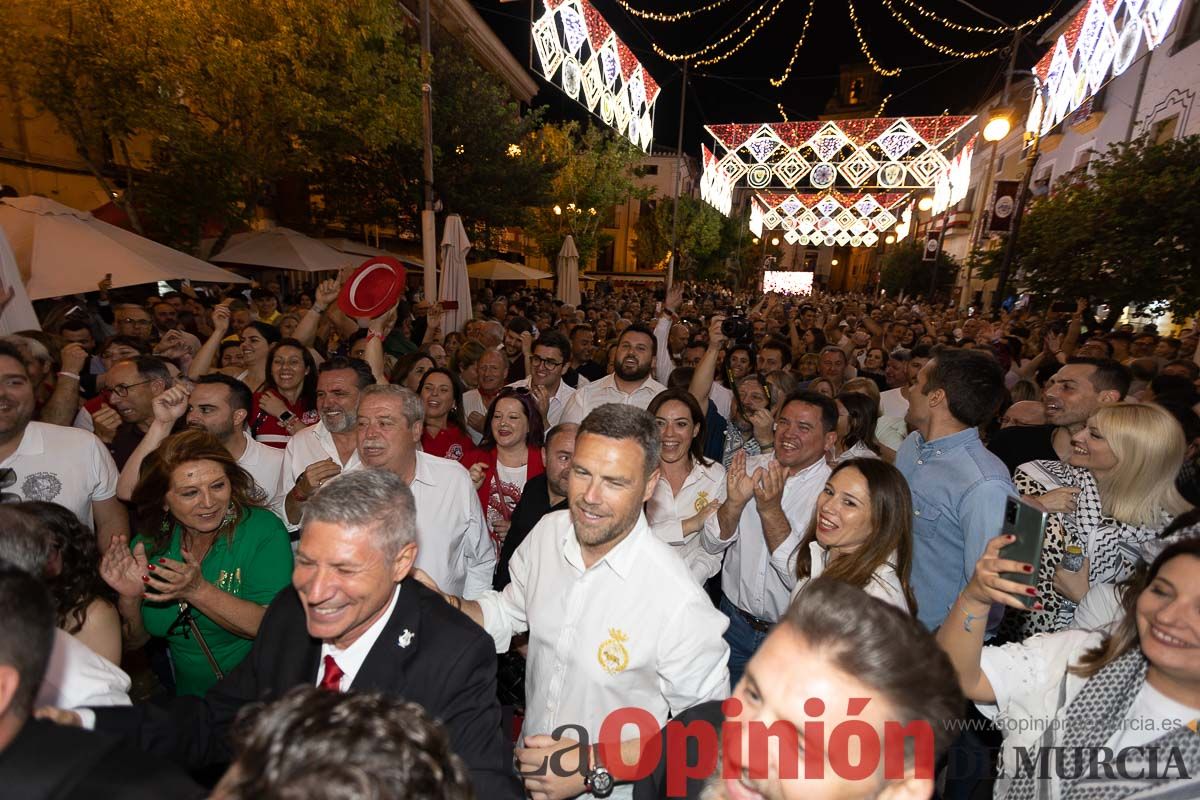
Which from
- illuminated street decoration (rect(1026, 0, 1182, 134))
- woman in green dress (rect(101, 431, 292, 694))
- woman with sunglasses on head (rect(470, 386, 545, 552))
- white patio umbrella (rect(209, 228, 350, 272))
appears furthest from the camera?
illuminated street decoration (rect(1026, 0, 1182, 134))

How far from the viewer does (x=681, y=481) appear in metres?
3.98

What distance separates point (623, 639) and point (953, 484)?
2097 millimetres

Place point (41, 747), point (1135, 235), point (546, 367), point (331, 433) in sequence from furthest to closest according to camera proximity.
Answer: point (1135, 235) → point (546, 367) → point (331, 433) → point (41, 747)

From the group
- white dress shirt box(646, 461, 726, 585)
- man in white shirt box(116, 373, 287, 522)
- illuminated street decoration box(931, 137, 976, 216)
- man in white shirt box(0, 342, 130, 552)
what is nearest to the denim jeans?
white dress shirt box(646, 461, 726, 585)

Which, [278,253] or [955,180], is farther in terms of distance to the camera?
[955,180]

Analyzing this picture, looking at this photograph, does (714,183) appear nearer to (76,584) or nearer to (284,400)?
(284,400)

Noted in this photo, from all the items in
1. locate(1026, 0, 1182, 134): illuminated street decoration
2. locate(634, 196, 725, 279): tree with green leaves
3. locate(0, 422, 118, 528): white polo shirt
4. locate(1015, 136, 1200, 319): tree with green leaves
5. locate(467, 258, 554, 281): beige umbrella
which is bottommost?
locate(0, 422, 118, 528): white polo shirt

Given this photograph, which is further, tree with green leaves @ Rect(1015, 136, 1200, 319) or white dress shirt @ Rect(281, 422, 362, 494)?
tree with green leaves @ Rect(1015, 136, 1200, 319)

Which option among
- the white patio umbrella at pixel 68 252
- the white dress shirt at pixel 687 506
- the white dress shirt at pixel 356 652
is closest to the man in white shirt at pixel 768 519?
the white dress shirt at pixel 687 506

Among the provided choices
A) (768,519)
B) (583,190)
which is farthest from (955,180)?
(768,519)

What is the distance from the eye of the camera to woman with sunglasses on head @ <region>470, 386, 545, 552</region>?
14.0 feet

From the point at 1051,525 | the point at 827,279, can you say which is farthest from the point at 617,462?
the point at 827,279

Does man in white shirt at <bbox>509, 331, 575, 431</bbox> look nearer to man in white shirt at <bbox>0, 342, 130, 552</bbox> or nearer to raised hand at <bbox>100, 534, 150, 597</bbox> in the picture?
man in white shirt at <bbox>0, 342, 130, 552</bbox>

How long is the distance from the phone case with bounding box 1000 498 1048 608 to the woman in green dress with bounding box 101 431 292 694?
9.58ft
